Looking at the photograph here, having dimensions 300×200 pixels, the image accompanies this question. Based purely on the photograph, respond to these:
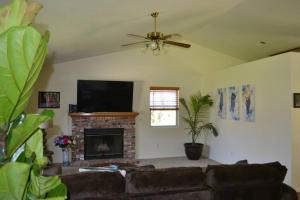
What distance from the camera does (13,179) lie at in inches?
20.2

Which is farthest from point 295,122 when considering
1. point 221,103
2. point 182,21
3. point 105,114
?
point 105,114

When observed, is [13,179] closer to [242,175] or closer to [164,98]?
[242,175]

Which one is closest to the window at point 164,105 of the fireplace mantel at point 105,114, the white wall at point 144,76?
the white wall at point 144,76

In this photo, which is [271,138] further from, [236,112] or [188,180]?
[188,180]

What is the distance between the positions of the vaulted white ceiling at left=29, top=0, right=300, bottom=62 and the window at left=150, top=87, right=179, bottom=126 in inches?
63.6

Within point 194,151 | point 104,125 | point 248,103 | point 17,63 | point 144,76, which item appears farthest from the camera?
point 144,76

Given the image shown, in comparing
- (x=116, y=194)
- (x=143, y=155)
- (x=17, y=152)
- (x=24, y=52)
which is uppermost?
(x=24, y=52)

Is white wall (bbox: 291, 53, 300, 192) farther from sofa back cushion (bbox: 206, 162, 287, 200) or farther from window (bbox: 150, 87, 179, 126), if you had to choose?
window (bbox: 150, 87, 179, 126)

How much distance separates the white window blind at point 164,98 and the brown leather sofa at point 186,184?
497cm

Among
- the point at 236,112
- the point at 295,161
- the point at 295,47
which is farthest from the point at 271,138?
the point at 295,47

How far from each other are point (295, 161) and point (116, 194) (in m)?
3.82

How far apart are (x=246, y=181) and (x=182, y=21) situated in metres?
3.25

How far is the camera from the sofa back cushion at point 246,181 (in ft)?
8.57

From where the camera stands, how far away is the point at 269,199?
2797mm
